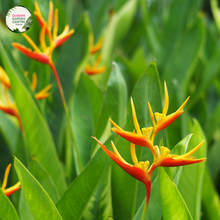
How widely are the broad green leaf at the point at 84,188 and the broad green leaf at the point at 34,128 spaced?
95 mm

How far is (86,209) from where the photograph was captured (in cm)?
39

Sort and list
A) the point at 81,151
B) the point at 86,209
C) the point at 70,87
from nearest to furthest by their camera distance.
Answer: the point at 86,209 < the point at 81,151 < the point at 70,87

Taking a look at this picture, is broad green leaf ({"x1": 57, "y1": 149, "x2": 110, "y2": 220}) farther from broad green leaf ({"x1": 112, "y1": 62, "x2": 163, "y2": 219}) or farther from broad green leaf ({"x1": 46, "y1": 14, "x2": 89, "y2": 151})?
broad green leaf ({"x1": 46, "y1": 14, "x2": 89, "y2": 151})

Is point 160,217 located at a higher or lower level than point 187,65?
lower

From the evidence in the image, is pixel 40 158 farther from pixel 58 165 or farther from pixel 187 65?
pixel 187 65

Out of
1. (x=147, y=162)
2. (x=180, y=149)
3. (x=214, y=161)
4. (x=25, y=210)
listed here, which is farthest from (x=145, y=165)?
(x=214, y=161)

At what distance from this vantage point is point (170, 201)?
308 mm

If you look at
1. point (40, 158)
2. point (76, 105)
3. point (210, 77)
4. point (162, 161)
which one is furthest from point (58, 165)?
point (210, 77)

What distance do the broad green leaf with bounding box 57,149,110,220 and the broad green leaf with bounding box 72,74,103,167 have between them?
7.0 inches

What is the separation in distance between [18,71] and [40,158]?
0.18 m

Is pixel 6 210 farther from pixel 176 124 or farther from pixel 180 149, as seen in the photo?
pixel 176 124

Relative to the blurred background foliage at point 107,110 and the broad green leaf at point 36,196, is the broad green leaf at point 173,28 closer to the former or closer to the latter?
the blurred background foliage at point 107,110

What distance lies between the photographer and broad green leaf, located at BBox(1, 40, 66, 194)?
1.40ft

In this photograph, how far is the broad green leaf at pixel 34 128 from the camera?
1.40 feet
